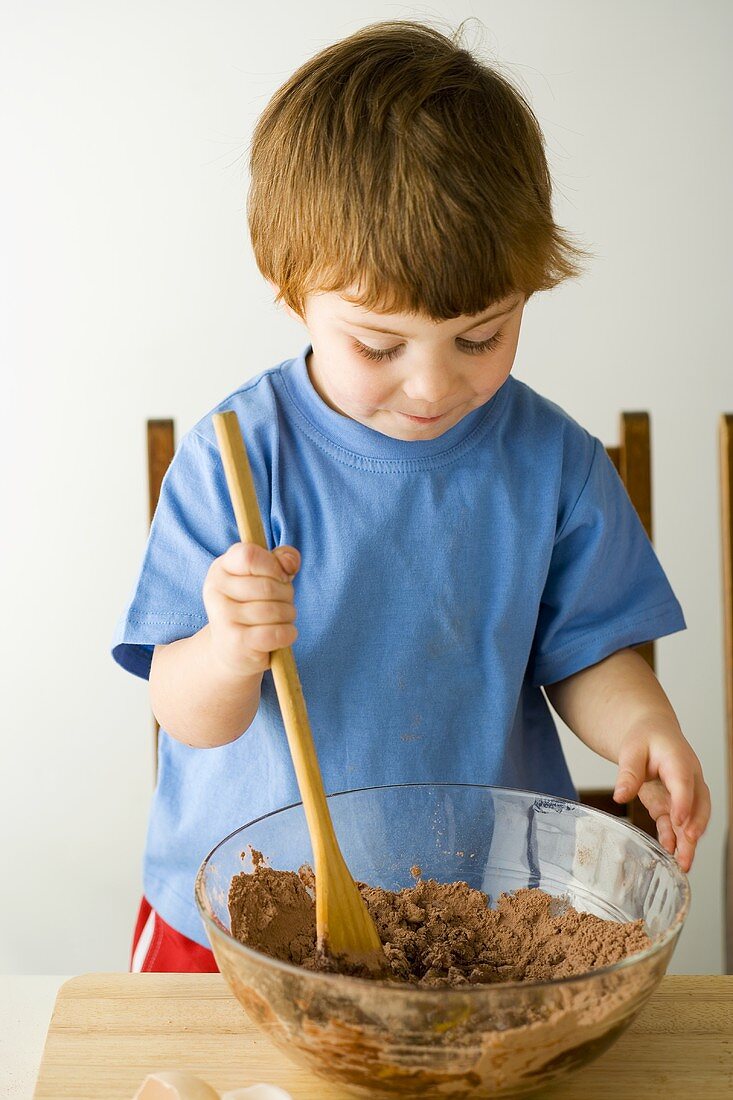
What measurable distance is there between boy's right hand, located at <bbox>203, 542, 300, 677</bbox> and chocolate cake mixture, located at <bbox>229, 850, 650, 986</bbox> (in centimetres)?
11

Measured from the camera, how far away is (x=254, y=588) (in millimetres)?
588

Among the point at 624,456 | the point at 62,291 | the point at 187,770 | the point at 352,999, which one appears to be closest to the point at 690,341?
the point at 624,456

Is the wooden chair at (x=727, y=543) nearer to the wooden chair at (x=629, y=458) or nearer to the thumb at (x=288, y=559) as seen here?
the wooden chair at (x=629, y=458)

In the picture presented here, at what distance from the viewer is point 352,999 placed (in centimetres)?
45

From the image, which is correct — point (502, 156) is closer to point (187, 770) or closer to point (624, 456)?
point (624, 456)

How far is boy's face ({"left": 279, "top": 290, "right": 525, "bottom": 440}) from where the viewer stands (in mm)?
655

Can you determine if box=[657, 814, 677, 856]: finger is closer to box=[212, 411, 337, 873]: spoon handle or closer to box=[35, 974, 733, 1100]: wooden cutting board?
box=[35, 974, 733, 1100]: wooden cutting board

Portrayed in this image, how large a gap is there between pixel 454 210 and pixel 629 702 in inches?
14.1

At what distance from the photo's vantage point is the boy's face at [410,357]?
655mm

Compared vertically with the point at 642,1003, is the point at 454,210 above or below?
above

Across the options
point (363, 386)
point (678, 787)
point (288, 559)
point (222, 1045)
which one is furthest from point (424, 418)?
point (222, 1045)

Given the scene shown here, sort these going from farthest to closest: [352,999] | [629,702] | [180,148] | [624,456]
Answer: [180,148], [624,456], [629,702], [352,999]

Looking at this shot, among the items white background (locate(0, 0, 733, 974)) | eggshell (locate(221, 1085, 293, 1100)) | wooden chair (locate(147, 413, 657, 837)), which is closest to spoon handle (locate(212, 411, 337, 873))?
eggshell (locate(221, 1085, 293, 1100))

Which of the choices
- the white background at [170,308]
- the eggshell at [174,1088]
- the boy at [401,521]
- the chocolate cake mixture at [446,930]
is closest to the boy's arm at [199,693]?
the boy at [401,521]
